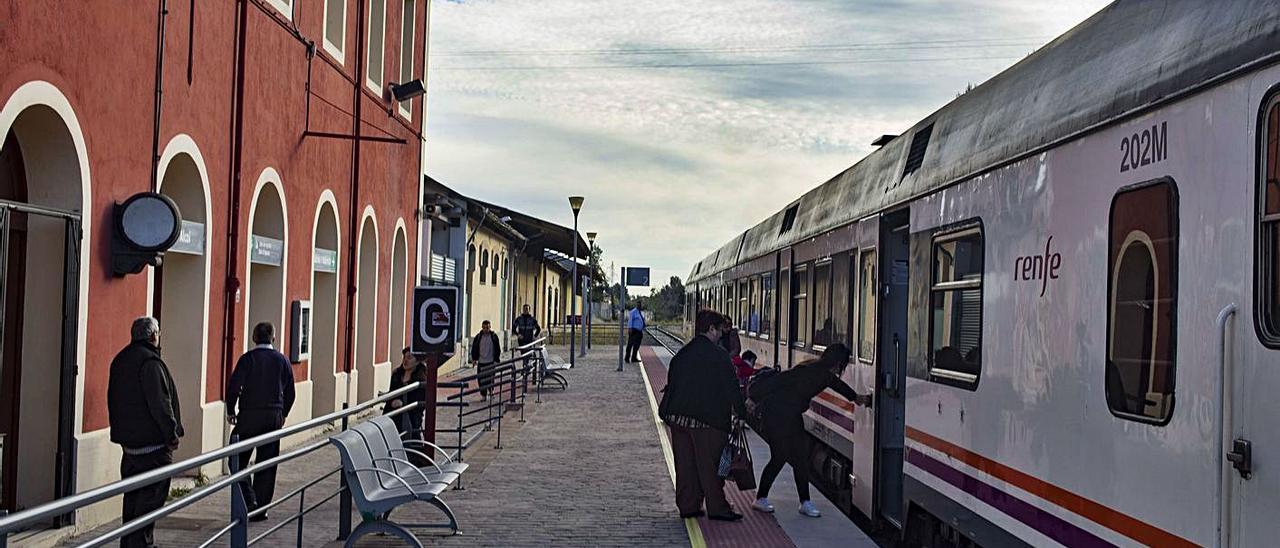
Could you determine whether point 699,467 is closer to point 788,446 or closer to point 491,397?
point 788,446

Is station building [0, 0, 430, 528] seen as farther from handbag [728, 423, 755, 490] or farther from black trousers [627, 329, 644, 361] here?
black trousers [627, 329, 644, 361]

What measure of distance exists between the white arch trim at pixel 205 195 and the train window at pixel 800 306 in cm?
609

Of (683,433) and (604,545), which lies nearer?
(604,545)

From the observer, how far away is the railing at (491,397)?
505 inches

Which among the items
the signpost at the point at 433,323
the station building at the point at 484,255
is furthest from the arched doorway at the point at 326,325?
the station building at the point at 484,255

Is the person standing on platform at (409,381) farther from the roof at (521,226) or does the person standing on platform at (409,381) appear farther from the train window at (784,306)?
the roof at (521,226)

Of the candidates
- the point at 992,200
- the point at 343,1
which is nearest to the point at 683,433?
the point at 992,200

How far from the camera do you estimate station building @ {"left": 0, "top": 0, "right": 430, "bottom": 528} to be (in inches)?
370

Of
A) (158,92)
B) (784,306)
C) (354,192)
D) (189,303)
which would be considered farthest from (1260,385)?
(354,192)

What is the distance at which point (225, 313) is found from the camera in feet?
43.5

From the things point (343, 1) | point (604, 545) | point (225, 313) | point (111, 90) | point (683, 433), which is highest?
point (343, 1)

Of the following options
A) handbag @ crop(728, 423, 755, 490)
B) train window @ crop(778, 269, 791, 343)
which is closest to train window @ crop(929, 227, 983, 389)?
handbag @ crop(728, 423, 755, 490)

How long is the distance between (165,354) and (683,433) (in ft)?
18.0

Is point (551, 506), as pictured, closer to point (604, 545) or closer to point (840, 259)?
point (604, 545)
